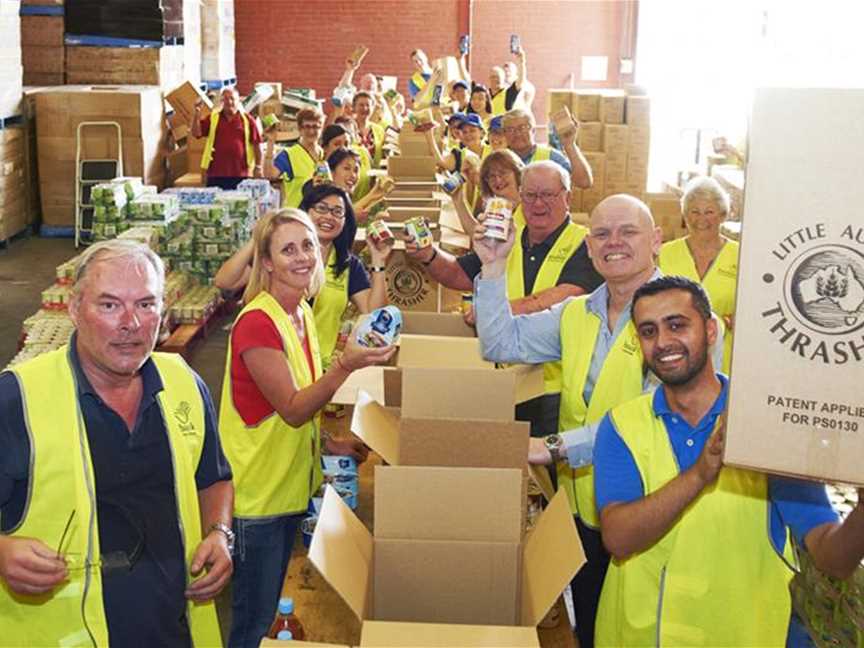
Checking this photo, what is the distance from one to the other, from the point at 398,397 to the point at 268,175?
8.12m

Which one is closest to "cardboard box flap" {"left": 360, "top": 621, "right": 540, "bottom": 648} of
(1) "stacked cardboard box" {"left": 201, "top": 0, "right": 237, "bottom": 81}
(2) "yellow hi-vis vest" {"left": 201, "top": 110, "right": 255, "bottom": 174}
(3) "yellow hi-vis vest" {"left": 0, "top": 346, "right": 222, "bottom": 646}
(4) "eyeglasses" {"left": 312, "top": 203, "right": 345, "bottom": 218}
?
(3) "yellow hi-vis vest" {"left": 0, "top": 346, "right": 222, "bottom": 646}

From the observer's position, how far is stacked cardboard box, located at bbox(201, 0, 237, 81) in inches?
654

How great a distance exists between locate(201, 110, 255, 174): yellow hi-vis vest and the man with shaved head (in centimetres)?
870

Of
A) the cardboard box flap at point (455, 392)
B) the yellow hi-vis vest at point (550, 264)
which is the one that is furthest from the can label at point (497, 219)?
the yellow hi-vis vest at point (550, 264)

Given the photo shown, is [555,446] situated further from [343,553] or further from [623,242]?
[343,553]

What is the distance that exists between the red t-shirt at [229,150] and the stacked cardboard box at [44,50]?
3151mm

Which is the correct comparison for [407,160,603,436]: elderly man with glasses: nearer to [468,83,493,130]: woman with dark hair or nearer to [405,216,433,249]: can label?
[405,216,433,249]: can label

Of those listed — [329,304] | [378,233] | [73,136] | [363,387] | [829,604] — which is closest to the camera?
[829,604]

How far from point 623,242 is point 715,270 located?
1.63m

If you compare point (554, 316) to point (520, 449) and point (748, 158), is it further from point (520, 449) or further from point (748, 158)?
point (748, 158)

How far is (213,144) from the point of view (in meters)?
11.7

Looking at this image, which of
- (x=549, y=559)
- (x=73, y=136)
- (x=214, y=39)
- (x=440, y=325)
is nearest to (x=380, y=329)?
(x=549, y=559)

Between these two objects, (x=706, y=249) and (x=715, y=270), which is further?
(x=706, y=249)

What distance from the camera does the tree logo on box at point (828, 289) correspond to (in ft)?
5.53
